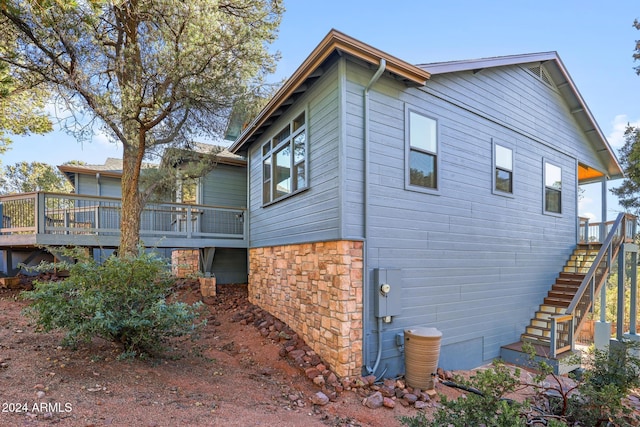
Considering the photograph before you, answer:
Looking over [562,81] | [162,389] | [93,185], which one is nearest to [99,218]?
[93,185]

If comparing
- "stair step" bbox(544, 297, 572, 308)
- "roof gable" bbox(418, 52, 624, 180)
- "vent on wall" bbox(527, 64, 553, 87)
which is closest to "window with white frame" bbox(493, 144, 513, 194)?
"roof gable" bbox(418, 52, 624, 180)

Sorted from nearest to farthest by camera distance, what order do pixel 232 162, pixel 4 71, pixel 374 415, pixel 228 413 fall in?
pixel 228 413
pixel 374 415
pixel 4 71
pixel 232 162

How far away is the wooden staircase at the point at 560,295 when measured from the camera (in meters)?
7.87

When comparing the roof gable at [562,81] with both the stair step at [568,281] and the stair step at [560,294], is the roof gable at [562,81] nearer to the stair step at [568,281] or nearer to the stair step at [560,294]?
the stair step at [568,281]

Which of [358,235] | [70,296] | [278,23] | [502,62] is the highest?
[278,23]

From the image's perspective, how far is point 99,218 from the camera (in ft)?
29.0

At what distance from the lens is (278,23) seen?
8.58 metres

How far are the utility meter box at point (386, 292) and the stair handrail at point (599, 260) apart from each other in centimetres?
393

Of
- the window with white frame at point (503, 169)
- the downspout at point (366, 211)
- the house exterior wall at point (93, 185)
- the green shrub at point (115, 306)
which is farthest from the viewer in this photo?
the house exterior wall at point (93, 185)

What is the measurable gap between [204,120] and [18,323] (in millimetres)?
5346

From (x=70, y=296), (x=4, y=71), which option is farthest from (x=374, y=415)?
(x=4, y=71)

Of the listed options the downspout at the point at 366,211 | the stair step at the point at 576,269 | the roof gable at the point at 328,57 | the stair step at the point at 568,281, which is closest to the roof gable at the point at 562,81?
the roof gable at the point at 328,57

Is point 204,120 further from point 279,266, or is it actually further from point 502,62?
point 502,62

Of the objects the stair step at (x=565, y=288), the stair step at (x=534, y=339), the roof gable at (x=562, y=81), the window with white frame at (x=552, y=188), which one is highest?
the roof gable at (x=562, y=81)
